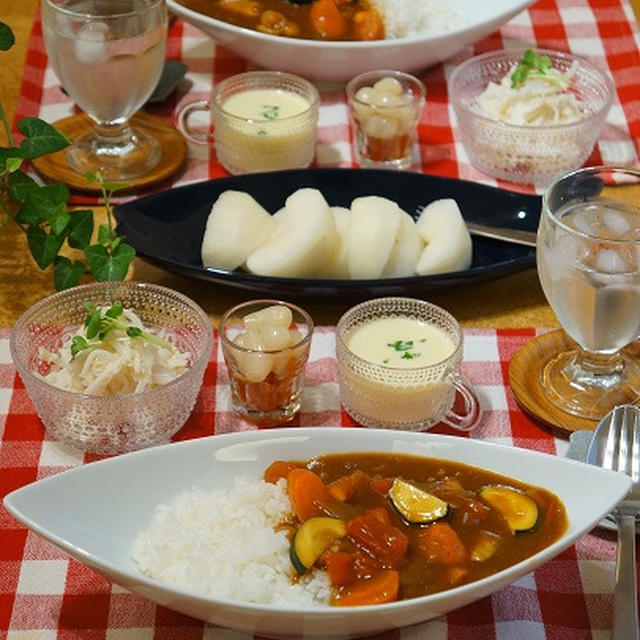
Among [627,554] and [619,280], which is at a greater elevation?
[619,280]

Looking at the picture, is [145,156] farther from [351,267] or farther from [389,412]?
[389,412]

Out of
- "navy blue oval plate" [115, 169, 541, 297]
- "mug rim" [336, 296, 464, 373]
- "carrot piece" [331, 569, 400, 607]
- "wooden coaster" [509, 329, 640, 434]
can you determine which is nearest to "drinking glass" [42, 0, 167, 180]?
"navy blue oval plate" [115, 169, 541, 297]

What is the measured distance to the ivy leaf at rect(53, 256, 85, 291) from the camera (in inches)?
75.7

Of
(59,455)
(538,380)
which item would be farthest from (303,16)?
(59,455)

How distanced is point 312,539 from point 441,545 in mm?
146

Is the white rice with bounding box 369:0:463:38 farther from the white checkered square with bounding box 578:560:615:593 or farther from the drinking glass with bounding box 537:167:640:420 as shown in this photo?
the white checkered square with bounding box 578:560:615:593

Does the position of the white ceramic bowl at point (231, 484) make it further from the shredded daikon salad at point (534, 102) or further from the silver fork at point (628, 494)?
the shredded daikon salad at point (534, 102)

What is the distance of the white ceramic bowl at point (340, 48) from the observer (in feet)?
7.93

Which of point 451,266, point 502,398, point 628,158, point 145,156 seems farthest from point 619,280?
point 145,156

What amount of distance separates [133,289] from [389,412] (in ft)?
1.45

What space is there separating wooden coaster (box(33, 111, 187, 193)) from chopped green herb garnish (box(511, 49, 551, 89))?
0.68m

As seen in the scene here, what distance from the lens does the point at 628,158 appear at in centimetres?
240

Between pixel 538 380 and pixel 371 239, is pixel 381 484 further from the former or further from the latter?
pixel 371 239

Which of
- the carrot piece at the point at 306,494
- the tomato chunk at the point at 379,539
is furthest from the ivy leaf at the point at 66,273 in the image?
the tomato chunk at the point at 379,539
